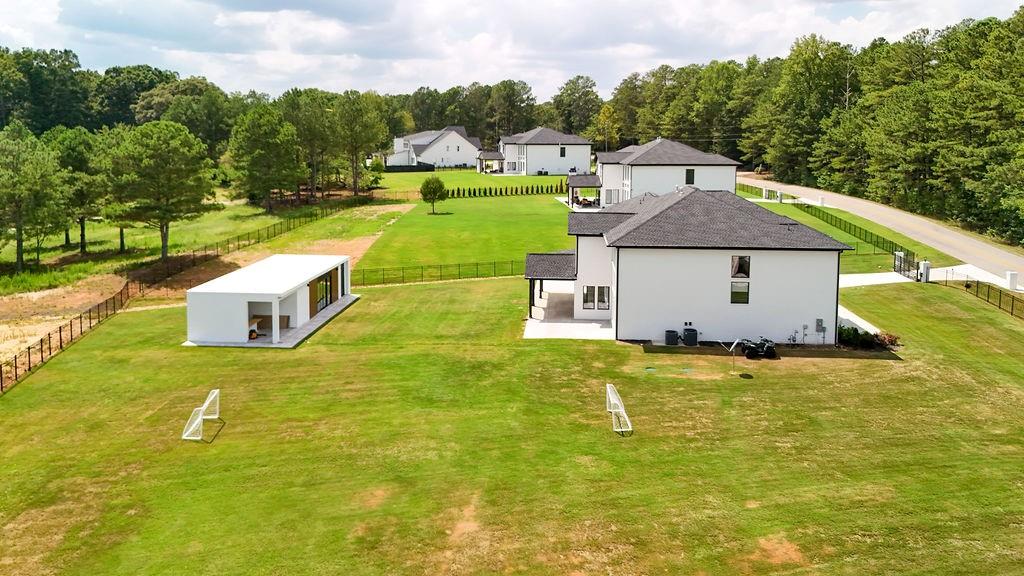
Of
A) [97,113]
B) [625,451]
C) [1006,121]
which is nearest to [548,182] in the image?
[1006,121]

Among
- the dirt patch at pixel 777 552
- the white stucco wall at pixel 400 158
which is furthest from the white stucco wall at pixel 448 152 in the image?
the dirt patch at pixel 777 552

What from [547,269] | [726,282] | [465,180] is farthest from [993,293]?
[465,180]

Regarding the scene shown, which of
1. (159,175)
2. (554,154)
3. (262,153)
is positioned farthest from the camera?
(554,154)

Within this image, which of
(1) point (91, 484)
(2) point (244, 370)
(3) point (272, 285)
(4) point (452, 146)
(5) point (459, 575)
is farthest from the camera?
(4) point (452, 146)

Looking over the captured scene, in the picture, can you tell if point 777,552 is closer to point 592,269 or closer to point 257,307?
point 592,269

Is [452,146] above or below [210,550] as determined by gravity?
above

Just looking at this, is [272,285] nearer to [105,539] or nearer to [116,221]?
[105,539]

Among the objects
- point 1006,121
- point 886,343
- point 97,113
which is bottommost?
point 886,343
